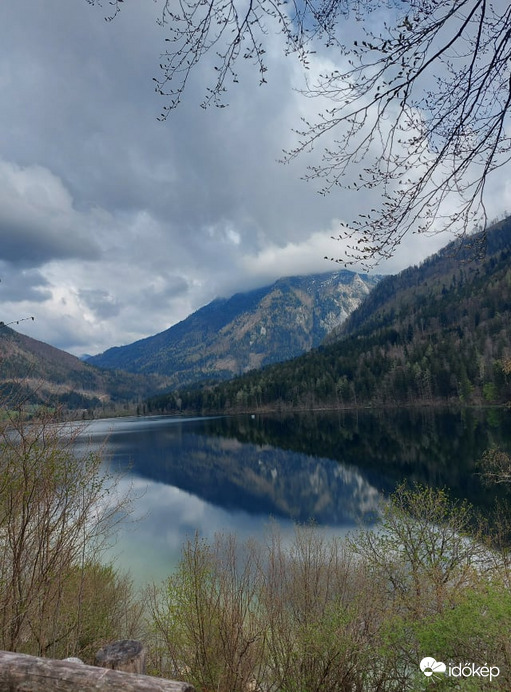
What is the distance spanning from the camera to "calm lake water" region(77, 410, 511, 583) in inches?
1378

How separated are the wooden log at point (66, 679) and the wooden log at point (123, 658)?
Result: 162 cm

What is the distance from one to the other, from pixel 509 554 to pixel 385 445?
46815 mm

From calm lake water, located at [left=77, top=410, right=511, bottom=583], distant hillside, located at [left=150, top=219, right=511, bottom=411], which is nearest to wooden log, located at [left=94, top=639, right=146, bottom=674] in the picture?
calm lake water, located at [left=77, top=410, right=511, bottom=583]

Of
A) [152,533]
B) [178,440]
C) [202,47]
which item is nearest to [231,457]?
[178,440]
